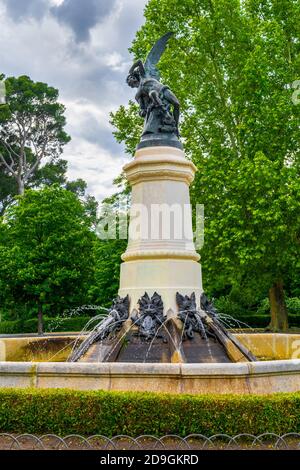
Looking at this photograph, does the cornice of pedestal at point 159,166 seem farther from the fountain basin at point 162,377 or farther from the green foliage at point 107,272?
the green foliage at point 107,272

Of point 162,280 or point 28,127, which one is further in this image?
point 28,127

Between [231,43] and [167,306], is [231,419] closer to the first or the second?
[167,306]

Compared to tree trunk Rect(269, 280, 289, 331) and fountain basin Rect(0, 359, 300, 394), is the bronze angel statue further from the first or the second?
tree trunk Rect(269, 280, 289, 331)

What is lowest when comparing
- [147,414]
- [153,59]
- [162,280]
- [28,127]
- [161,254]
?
[147,414]

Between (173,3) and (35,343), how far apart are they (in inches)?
804

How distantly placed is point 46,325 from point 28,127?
1022 inches

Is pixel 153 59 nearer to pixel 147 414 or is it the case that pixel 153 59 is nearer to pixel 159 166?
pixel 159 166

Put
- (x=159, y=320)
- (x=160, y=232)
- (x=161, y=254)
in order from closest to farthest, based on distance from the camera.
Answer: (x=159, y=320)
(x=161, y=254)
(x=160, y=232)

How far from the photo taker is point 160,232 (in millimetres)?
11469

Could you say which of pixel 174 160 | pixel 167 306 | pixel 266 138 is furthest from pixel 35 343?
pixel 266 138

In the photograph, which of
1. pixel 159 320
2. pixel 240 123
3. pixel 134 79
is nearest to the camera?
pixel 159 320

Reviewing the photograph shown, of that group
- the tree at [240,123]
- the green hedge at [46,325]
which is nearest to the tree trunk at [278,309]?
the tree at [240,123]

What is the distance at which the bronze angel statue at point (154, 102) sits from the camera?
40.5 ft

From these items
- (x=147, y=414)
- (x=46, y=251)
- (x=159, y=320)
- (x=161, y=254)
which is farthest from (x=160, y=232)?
(x=46, y=251)
